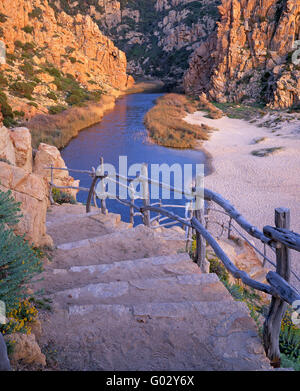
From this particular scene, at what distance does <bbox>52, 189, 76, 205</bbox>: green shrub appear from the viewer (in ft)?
37.1

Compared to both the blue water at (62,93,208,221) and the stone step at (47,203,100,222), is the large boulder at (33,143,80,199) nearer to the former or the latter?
the blue water at (62,93,208,221)

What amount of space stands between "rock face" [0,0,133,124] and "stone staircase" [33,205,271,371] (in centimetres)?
2313

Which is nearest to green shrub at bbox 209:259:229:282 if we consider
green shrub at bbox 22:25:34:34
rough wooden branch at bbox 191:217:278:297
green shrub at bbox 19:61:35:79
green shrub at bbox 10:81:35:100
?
rough wooden branch at bbox 191:217:278:297

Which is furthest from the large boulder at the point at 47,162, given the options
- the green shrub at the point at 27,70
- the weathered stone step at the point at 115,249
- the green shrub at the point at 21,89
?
the green shrub at the point at 27,70

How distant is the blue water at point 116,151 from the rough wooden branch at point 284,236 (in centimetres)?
1143

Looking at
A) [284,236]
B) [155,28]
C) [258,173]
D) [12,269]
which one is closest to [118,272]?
[12,269]

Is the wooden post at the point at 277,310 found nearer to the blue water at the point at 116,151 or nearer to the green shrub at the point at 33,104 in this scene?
the blue water at the point at 116,151

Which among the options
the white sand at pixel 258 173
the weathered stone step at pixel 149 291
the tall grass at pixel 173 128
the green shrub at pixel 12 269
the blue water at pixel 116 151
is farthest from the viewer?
the tall grass at pixel 173 128

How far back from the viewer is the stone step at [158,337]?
2303 millimetres

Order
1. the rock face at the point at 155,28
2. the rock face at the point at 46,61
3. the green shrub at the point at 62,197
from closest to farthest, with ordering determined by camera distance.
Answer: the green shrub at the point at 62,197, the rock face at the point at 46,61, the rock face at the point at 155,28

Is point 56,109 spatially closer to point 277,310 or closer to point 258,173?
point 258,173

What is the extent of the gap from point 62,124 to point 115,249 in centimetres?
2371

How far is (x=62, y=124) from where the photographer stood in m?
26.5
